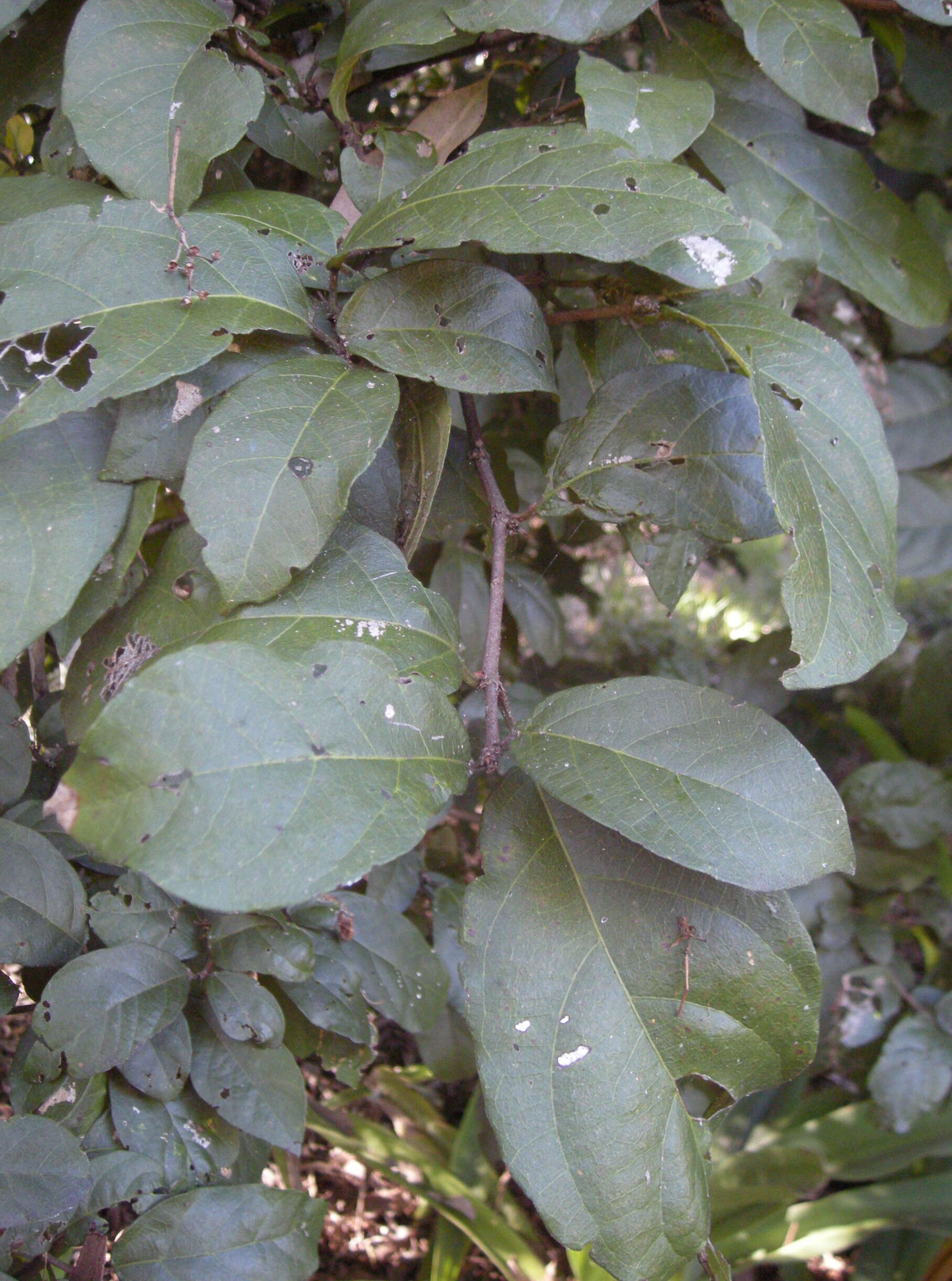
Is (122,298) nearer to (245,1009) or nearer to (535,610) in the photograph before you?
(245,1009)

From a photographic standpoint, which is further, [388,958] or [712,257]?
[388,958]

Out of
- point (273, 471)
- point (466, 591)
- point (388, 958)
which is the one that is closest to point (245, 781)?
point (273, 471)

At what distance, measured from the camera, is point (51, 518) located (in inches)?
22.1

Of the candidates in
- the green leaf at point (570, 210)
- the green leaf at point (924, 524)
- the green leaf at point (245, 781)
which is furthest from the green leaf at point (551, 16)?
the green leaf at point (924, 524)

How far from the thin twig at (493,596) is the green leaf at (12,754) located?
1.27ft

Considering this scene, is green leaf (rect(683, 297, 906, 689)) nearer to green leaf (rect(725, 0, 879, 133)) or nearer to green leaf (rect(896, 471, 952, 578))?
green leaf (rect(725, 0, 879, 133))

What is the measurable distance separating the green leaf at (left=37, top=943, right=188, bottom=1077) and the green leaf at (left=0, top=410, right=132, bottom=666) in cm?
29

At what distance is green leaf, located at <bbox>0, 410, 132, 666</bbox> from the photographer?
53 centimetres

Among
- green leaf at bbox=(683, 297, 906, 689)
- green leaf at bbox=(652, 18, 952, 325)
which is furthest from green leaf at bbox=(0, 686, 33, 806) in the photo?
green leaf at bbox=(652, 18, 952, 325)

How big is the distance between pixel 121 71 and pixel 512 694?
0.74m

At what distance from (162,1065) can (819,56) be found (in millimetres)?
1011

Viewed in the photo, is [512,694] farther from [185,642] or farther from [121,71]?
Result: [121,71]

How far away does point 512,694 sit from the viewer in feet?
3.70

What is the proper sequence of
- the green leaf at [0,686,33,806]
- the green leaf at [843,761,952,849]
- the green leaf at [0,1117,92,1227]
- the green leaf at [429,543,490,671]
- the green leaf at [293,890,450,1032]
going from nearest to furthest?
the green leaf at [0,1117,92,1227] < the green leaf at [0,686,33,806] < the green leaf at [293,890,450,1032] < the green leaf at [429,543,490,671] < the green leaf at [843,761,952,849]
